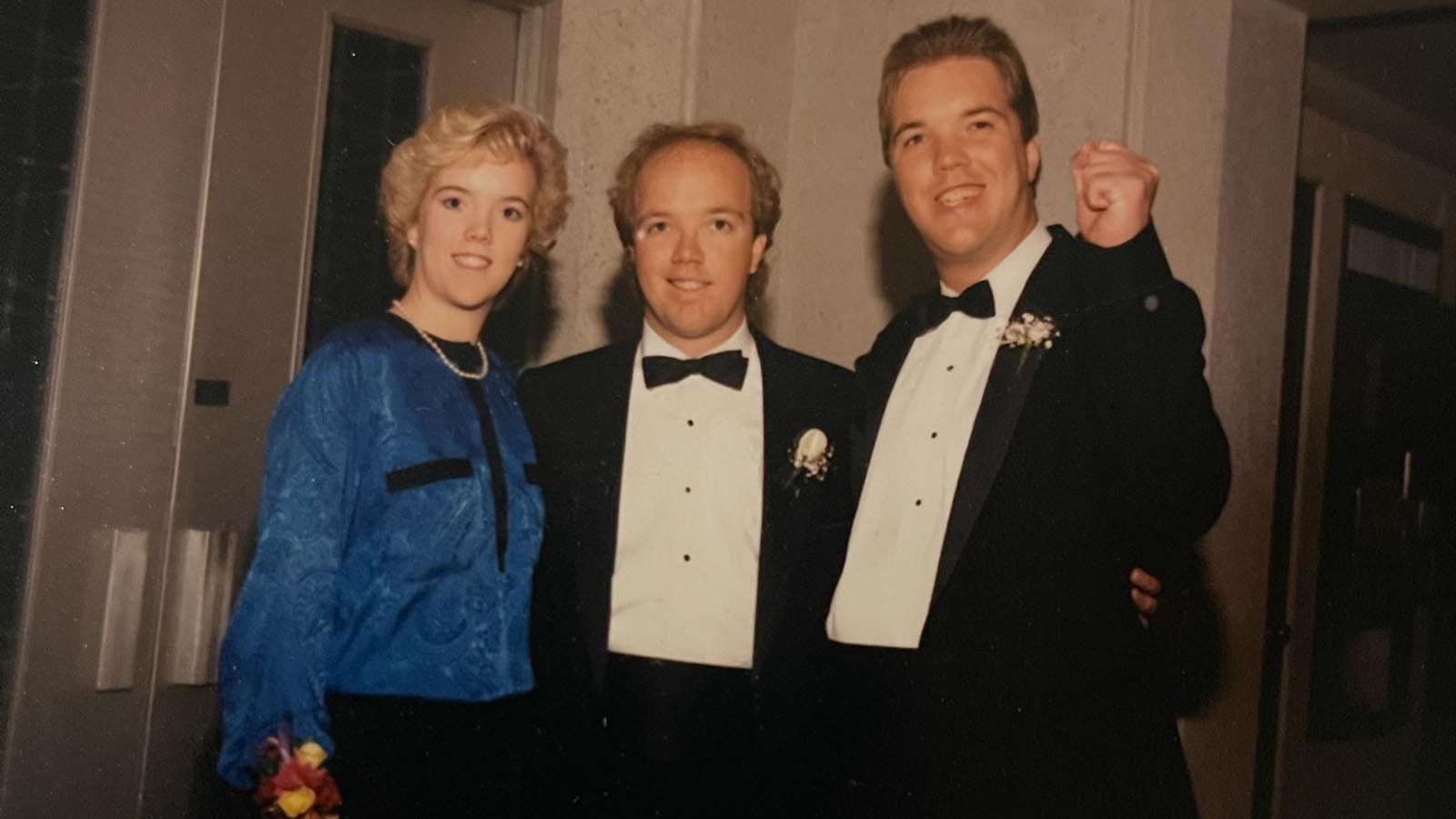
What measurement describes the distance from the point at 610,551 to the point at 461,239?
512 mm

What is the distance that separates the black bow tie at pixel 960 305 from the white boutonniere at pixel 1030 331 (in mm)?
56

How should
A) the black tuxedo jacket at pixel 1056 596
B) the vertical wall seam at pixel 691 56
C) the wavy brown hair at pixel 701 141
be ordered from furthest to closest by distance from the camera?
1. the vertical wall seam at pixel 691 56
2. the wavy brown hair at pixel 701 141
3. the black tuxedo jacket at pixel 1056 596

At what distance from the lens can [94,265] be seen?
5.86 ft

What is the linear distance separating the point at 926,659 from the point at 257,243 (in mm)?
1248

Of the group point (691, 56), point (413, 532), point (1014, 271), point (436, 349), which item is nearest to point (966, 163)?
point (1014, 271)

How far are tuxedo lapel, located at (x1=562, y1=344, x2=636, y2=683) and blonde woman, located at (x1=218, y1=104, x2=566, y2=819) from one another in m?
0.12

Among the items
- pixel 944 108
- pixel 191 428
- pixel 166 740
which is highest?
pixel 944 108

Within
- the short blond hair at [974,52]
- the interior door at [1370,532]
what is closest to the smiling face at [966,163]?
the short blond hair at [974,52]

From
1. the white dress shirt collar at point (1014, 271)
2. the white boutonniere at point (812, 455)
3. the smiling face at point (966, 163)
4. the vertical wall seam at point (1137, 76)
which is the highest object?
the vertical wall seam at point (1137, 76)

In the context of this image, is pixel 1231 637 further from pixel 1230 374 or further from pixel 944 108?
pixel 944 108

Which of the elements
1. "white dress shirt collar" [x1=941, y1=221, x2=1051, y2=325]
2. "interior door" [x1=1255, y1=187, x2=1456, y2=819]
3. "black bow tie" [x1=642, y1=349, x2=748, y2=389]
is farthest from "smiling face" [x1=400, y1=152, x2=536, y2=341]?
"interior door" [x1=1255, y1=187, x2=1456, y2=819]

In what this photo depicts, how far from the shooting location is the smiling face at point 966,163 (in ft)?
5.70

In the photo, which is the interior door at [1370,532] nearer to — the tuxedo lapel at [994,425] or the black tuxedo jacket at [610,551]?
the tuxedo lapel at [994,425]

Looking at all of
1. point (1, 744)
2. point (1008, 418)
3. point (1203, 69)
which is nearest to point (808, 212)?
point (1203, 69)
